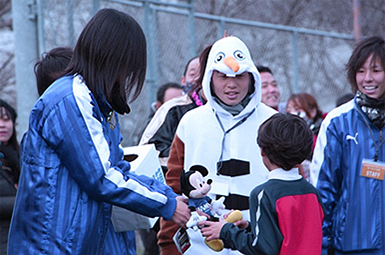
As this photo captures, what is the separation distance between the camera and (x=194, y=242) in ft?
12.4

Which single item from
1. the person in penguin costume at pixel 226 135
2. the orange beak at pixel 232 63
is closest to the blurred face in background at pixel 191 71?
the person in penguin costume at pixel 226 135

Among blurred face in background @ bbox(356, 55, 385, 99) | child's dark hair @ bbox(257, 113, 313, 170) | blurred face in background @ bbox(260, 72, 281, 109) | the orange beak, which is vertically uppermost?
the orange beak

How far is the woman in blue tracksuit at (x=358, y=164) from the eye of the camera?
4.22m

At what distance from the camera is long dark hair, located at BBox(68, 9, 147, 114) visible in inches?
121

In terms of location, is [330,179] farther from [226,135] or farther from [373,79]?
[226,135]

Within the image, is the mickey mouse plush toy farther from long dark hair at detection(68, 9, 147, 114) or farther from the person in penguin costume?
long dark hair at detection(68, 9, 147, 114)

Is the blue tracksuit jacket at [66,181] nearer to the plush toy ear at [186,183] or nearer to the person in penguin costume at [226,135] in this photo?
the plush toy ear at [186,183]

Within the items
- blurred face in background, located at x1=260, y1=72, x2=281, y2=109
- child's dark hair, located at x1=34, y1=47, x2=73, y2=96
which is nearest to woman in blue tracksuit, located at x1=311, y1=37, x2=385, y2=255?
child's dark hair, located at x1=34, y1=47, x2=73, y2=96

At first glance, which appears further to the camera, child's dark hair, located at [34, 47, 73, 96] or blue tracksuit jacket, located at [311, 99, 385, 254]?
blue tracksuit jacket, located at [311, 99, 385, 254]

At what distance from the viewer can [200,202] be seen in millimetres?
3426

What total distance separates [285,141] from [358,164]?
122cm

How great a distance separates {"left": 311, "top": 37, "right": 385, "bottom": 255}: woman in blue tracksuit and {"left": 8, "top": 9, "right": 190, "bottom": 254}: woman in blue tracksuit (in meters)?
1.60

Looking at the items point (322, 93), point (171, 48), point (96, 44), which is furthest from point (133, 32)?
point (322, 93)

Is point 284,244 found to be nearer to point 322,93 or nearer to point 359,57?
point 359,57
